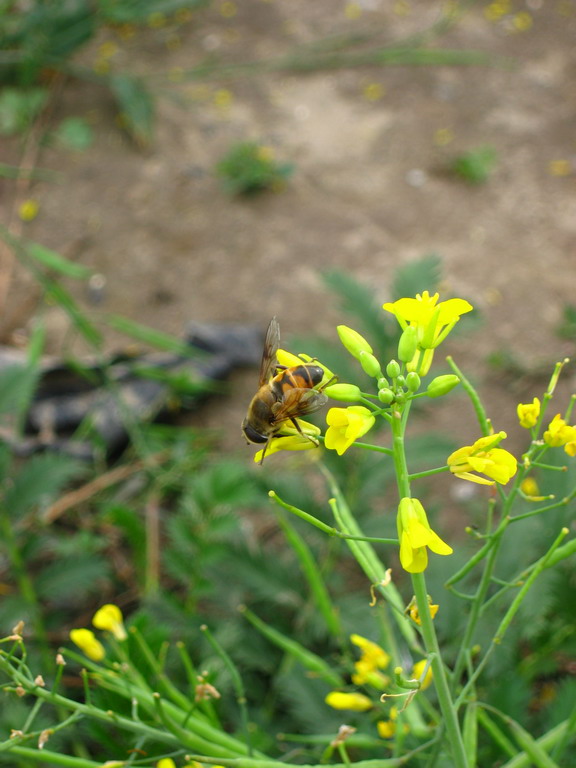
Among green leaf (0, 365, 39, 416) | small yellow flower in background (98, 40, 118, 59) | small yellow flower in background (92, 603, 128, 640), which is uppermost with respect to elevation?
small yellow flower in background (98, 40, 118, 59)

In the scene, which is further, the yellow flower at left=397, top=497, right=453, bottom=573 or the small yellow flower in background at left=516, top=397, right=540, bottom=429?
the small yellow flower in background at left=516, top=397, right=540, bottom=429

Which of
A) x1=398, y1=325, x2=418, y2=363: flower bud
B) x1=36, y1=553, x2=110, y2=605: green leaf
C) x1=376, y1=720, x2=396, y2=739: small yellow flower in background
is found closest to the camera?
x1=398, y1=325, x2=418, y2=363: flower bud

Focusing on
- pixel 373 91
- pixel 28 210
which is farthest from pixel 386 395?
pixel 373 91

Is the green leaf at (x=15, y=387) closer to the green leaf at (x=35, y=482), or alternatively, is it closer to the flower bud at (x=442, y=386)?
the green leaf at (x=35, y=482)

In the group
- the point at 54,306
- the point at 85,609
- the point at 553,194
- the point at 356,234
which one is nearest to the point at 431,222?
the point at 356,234

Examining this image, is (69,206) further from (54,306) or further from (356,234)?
(356,234)

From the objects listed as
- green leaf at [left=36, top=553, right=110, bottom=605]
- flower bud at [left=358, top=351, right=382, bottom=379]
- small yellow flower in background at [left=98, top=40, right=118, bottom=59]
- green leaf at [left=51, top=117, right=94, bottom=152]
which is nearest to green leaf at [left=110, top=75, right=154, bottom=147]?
green leaf at [left=51, top=117, right=94, bottom=152]

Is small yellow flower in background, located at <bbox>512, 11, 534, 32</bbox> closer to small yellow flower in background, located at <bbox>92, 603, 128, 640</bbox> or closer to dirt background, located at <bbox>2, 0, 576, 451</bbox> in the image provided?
dirt background, located at <bbox>2, 0, 576, 451</bbox>

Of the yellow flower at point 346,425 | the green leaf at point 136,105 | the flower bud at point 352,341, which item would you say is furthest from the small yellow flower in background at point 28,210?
the yellow flower at point 346,425
